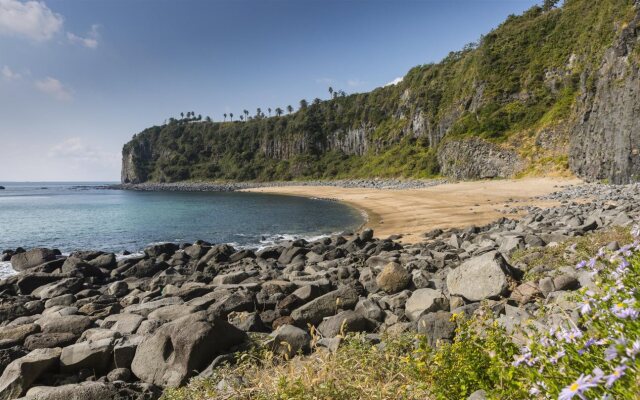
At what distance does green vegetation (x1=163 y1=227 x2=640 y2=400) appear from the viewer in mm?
2043

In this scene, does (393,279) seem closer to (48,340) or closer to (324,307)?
(324,307)

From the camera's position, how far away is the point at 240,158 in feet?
523

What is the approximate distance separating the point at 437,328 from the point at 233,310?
19.2ft

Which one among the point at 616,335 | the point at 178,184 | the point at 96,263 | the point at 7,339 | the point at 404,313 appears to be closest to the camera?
the point at 616,335

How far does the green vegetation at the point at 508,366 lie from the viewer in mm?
2043

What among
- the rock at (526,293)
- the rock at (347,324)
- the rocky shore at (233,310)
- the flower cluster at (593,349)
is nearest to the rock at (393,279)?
the rocky shore at (233,310)

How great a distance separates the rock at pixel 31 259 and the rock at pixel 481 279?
73.4 ft

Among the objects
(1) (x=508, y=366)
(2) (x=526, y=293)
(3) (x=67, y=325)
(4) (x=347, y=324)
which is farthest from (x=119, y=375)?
(2) (x=526, y=293)

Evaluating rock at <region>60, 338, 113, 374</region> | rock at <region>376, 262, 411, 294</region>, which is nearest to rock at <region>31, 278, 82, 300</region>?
rock at <region>60, 338, 113, 374</region>

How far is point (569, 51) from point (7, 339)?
7537cm

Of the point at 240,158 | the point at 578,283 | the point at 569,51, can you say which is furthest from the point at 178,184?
the point at 578,283

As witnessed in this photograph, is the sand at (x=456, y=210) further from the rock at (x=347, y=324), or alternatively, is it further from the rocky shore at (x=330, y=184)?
the rocky shore at (x=330, y=184)

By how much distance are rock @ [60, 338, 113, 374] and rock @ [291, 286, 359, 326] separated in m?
3.90

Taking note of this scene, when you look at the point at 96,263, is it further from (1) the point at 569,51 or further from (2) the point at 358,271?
(1) the point at 569,51
